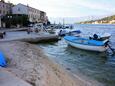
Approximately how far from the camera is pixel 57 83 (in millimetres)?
10688

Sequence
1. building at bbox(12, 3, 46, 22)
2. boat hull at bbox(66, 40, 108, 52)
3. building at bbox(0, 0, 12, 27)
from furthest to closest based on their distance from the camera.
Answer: building at bbox(12, 3, 46, 22) → building at bbox(0, 0, 12, 27) → boat hull at bbox(66, 40, 108, 52)

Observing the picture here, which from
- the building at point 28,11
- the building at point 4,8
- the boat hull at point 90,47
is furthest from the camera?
the building at point 28,11

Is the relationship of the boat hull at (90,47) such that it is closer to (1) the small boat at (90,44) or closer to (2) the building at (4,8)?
(1) the small boat at (90,44)

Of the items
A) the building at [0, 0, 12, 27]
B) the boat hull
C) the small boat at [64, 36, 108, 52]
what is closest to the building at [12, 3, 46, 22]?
the building at [0, 0, 12, 27]

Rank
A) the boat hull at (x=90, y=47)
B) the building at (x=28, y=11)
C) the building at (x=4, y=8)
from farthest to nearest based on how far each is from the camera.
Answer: the building at (x=28, y=11) < the building at (x=4, y=8) < the boat hull at (x=90, y=47)

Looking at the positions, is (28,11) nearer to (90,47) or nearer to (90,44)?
(90,44)

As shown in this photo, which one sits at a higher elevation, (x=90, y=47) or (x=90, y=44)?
(x=90, y=44)

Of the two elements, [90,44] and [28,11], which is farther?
[28,11]

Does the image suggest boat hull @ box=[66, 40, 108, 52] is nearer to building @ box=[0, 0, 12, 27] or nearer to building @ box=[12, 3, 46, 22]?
building @ box=[0, 0, 12, 27]

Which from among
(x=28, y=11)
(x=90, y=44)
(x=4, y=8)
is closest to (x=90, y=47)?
(x=90, y=44)

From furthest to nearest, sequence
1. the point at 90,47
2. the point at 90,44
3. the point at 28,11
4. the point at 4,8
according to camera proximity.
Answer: the point at 28,11 < the point at 4,8 < the point at 90,44 < the point at 90,47

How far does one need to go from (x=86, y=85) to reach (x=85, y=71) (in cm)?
416

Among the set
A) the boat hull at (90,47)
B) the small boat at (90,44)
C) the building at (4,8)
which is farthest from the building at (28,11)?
the boat hull at (90,47)

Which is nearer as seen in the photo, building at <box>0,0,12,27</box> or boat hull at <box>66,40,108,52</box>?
boat hull at <box>66,40,108,52</box>
